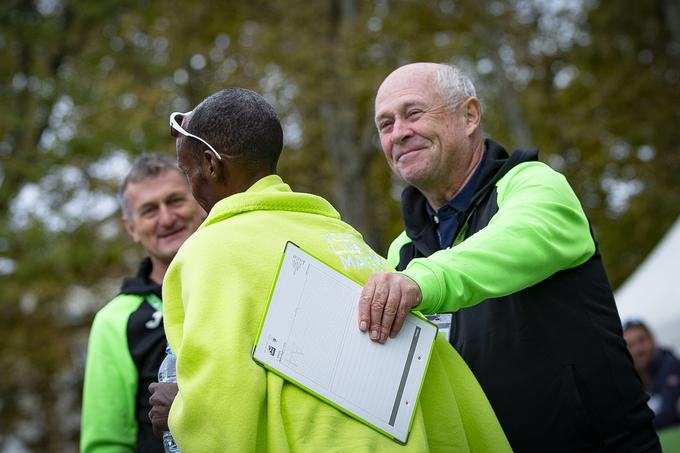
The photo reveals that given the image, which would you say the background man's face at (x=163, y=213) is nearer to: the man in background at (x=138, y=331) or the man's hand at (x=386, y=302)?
the man in background at (x=138, y=331)

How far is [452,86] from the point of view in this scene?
329 centimetres

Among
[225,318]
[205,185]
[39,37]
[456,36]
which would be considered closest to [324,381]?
[225,318]

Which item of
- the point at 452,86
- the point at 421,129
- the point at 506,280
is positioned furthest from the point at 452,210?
the point at 506,280

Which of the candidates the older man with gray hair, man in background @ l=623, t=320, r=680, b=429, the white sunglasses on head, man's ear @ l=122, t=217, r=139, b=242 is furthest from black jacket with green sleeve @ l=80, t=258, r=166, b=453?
man in background @ l=623, t=320, r=680, b=429

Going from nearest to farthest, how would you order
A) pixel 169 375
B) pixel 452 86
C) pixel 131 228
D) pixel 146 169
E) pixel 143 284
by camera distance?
pixel 169 375 → pixel 452 86 → pixel 143 284 → pixel 146 169 → pixel 131 228

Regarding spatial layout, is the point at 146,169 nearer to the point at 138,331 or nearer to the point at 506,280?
the point at 138,331

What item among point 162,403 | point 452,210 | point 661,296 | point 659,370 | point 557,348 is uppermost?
point 452,210

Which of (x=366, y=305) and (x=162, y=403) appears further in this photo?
(x=162, y=403)

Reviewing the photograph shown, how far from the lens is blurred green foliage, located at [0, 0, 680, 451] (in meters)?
14.8

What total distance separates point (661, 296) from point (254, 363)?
27.0ft

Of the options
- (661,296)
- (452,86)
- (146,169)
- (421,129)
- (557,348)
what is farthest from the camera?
(661,296)

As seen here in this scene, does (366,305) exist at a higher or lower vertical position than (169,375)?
higher

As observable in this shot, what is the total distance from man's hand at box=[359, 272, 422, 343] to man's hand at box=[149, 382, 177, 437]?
61 cm

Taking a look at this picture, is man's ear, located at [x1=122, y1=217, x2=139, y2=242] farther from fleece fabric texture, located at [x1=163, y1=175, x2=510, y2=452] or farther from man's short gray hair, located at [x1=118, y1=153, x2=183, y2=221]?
fleece fabric texture, located at [x1=163, y1=175, x2=510, y2=452]
